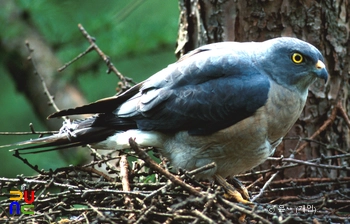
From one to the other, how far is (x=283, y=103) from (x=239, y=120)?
0.33 metres

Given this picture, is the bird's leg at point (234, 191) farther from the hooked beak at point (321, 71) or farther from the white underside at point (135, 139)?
the hooked beak at point (321, 71)

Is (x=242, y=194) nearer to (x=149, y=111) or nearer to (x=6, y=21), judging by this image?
(x=149, y=111)

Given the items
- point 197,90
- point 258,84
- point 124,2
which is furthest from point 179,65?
point 124,2

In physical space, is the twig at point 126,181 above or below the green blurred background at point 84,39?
below

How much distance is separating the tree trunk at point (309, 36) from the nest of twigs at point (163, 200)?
1.09 feet

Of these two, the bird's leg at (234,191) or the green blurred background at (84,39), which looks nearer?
the bird's leg at (234,191)

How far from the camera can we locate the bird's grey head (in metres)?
4.20

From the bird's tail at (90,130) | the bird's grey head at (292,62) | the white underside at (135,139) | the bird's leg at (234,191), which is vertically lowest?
the bird's leg at (234,191)

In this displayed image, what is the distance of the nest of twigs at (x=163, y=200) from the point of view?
3273mm

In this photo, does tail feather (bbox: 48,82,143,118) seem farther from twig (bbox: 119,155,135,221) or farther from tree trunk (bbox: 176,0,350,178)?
tree trunk (bbox: 176,0,350,178)

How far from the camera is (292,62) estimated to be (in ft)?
14.0

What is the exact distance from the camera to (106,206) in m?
3.78

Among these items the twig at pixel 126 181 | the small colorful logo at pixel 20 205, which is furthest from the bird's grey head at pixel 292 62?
the small colorful logo at pixel 20 205

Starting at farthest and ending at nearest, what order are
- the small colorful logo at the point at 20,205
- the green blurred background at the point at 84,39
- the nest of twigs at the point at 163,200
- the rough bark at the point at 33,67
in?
the green blurred background at the point at 84,39 < the rough bark at the point at 33,67 < the small colorful logo at the point at 20,205 < the nest of twigs at the point at 163,200
